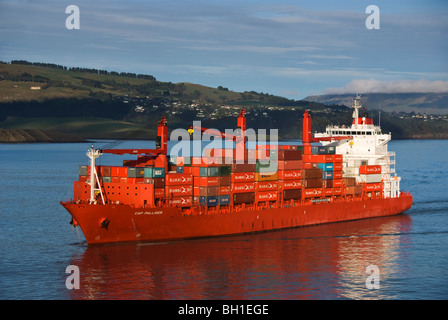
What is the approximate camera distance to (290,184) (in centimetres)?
5412

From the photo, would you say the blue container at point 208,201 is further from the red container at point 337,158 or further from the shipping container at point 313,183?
the red container at point 337,158

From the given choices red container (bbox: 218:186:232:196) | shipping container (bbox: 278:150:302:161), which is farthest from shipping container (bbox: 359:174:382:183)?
red container (bbox: 218:186:232:196)

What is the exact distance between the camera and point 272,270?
3981 centimetres

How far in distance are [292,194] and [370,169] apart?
1206 cm

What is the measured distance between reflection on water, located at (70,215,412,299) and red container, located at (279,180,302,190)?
13.3 feet

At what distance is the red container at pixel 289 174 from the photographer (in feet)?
175

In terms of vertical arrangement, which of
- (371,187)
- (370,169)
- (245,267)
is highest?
(370,169)

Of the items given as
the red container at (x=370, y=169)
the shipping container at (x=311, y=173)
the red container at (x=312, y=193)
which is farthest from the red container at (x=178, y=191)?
the red container at (x=370, y=169)

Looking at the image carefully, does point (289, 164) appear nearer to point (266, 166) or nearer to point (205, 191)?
point (266, 166)

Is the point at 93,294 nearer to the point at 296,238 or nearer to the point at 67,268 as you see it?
the point at 67,268

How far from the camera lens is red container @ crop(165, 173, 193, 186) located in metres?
45.5

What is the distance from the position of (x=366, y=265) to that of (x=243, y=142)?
15.7 m

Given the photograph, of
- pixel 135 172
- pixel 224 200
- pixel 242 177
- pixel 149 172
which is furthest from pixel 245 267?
pixel 242 177
